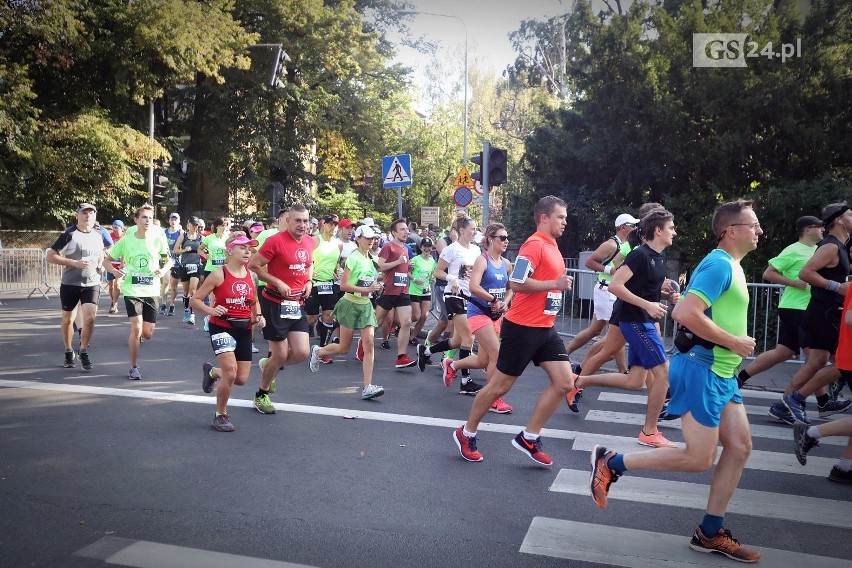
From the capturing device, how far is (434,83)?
55.4 m

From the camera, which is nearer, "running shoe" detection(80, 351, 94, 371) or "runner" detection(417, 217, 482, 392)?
"runner" detection(417, 217, 482, 392)

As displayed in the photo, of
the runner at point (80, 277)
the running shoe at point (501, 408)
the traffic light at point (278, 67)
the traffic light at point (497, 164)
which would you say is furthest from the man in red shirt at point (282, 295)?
the traffic light at point (278, 67)

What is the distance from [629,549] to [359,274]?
517 centimetres

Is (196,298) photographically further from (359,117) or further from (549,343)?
(359,117)

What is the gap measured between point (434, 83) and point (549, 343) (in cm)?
5139

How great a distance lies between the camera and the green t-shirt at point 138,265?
368 inches

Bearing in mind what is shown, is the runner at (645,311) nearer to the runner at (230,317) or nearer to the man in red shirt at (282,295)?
the man in red shirt at (282,295)

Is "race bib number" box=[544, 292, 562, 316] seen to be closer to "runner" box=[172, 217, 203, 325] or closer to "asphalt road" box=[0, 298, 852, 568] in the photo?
"asphalt road" box=[0, 298, 852, 568]

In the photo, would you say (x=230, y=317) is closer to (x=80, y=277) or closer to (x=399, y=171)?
(x=80, y=277)

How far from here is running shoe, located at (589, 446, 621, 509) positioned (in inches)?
181

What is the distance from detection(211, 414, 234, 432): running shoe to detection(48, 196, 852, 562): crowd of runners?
1 cm

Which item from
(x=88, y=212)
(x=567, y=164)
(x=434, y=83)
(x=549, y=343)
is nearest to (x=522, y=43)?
(x=434, y=83)

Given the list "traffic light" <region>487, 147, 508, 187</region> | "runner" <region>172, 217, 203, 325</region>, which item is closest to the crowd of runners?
"traffic light" <region>487, 147, 508, 187</region>

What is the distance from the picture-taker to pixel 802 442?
5.61m
